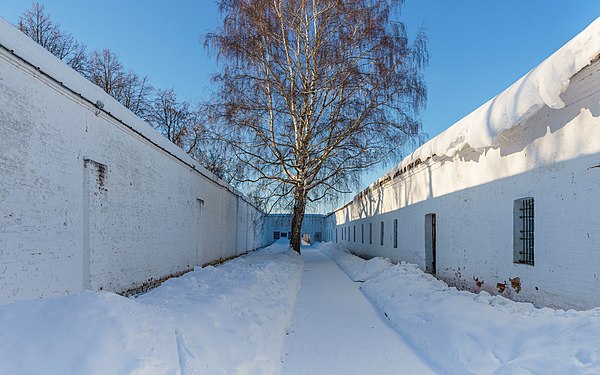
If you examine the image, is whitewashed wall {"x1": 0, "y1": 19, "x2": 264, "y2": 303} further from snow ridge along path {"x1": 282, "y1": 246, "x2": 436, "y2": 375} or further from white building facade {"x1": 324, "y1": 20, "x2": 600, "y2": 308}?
white building facade {"x1": 324, "y1": 20, "x2": 600, "y2": 308}

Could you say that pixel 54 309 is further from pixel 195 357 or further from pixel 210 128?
pixel 210 128

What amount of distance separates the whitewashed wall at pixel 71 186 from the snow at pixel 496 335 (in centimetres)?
543

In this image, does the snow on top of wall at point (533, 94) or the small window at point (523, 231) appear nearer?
the snow on top of wall at point (533, 94)

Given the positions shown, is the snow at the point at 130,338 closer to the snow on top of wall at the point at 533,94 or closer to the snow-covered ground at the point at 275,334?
the snow-covered ground at the point at 275,334

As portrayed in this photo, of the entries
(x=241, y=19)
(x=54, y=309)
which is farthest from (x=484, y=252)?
(x=241, y=19)

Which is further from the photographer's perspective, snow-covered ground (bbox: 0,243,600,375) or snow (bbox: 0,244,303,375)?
snow-covered ground (bbox: 0,243,600,375)

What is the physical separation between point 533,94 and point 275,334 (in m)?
5.07

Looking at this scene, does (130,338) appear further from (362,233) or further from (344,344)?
(362,233)

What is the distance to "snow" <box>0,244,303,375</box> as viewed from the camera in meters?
2.72

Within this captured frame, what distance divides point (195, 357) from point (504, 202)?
6.08 metres

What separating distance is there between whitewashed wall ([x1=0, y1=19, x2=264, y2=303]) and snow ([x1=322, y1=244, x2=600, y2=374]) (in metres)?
5.43

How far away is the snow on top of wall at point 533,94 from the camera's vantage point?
4.74 metres

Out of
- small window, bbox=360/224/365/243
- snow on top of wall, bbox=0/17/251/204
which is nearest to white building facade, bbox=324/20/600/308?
snow on top of wall, bbox=0/17/251/204

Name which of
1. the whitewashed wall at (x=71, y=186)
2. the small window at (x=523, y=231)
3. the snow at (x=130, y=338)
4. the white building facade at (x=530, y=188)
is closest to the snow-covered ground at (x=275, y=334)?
the snow at (x=130, y=338)
